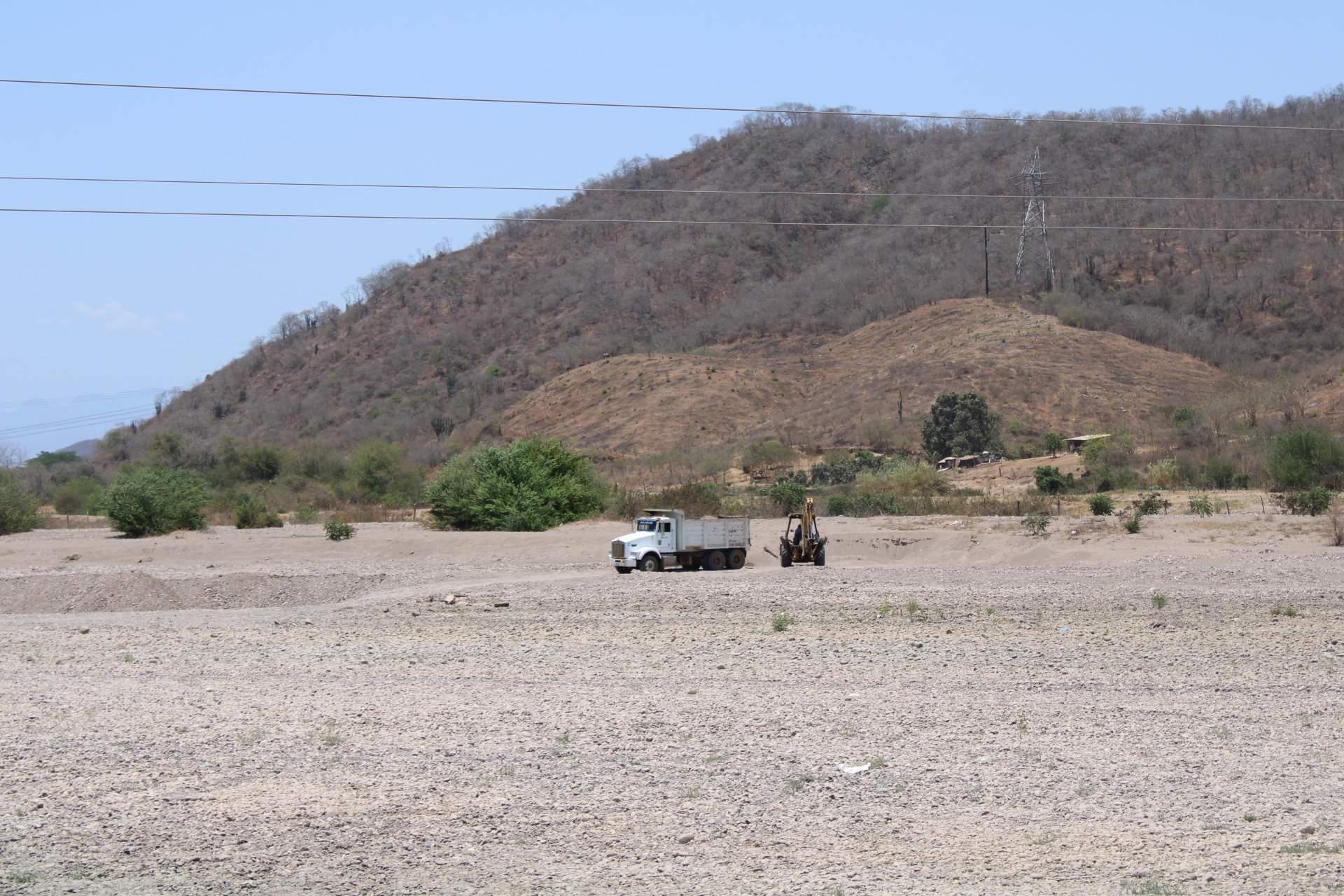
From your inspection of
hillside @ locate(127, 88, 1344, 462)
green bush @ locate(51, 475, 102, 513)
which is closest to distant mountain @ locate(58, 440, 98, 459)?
hillside @ locate(127, 88, 1344, 462)

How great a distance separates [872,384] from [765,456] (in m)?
16.0

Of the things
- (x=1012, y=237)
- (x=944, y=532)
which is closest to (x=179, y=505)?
(x=944, y=532)

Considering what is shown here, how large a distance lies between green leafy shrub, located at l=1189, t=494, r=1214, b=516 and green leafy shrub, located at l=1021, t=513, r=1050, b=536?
159 inches

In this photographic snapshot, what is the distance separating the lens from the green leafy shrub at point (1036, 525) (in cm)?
3259

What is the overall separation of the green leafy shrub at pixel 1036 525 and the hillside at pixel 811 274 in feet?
118

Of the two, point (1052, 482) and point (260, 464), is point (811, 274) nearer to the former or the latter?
point (260, 464)

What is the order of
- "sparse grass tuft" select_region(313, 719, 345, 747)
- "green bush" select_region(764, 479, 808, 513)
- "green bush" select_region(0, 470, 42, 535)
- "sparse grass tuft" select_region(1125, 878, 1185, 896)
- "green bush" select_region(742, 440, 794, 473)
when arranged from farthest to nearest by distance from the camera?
1. "green bush" select_region(742, 440, 794, 473)
2. "green bush" select_region(0, 470, 42, 535)
3. "green bush" select_region(764, 479, 808, 513)
4. "sparse grass tuft" select_region(313, 719, 345, 747)
5. "sparse grass tuft" select_region(1125, 878, 1185, 896)

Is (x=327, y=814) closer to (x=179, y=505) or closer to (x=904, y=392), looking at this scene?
(x=179, y=505)

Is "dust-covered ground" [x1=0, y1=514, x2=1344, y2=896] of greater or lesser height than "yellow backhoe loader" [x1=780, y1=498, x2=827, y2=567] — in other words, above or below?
below

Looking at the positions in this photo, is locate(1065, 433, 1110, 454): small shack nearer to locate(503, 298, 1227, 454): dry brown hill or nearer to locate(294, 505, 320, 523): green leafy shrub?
locate(503, 298, 1227, 454): dry brown hill

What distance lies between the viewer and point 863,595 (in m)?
24.0

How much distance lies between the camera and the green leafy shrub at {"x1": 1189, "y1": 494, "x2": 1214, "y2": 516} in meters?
34.1

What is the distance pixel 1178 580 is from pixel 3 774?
20.7 m

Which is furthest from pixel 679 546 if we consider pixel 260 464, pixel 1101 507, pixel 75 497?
pixel 260 464
